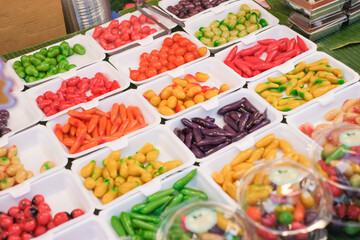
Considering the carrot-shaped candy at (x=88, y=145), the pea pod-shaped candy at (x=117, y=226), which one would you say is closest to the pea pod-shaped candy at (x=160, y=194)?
the pea pod-shaped candy at (x=117, y=226)

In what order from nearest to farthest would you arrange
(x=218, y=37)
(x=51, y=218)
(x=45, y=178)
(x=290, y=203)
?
(x=290, y=203) → (x=51, y=218) → (x=45, y=178) → (x=218, y=37)

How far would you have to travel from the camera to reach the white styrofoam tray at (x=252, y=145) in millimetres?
2158

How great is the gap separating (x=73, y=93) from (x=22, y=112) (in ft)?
1.08

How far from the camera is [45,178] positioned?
215 centimetres

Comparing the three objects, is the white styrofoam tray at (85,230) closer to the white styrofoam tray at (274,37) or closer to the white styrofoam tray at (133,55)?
the white styrofoam tray at (133,55)

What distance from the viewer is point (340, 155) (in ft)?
5.70

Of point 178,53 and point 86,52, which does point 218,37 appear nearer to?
point 178,53

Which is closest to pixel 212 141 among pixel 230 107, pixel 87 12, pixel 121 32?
pixel 230 107

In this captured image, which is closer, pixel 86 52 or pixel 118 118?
pixel 118 118

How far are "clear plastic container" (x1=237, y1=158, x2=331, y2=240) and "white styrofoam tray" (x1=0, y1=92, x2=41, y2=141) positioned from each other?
4.57 ft

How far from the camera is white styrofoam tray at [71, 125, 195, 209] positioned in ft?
6.88

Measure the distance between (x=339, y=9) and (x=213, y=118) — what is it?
3.91 ft

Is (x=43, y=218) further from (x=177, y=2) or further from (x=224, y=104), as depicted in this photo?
(x=177, y=2)

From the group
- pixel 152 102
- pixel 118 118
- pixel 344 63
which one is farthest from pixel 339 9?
pixel 118 118
